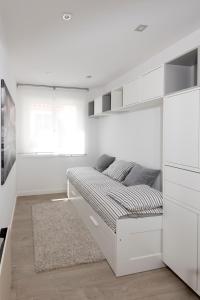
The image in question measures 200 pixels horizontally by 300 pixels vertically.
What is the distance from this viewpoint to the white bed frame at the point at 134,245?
2268 mm

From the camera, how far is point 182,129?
2.08m

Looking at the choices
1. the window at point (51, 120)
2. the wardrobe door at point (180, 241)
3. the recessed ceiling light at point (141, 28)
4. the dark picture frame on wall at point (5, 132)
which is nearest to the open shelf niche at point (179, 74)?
the recessed ceiling light at point (141, 28)

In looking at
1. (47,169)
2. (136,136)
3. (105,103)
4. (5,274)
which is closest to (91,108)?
(105,103)

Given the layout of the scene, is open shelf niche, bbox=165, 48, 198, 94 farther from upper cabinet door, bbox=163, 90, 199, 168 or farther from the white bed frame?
the white bed frame

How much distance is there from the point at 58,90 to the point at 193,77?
11.8 ft

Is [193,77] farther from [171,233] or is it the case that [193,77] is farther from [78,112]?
[78,112]

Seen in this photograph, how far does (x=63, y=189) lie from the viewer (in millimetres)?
5543

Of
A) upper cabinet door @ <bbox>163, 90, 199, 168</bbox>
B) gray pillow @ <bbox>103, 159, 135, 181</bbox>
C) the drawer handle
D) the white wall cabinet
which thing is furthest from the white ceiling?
the drawer handle

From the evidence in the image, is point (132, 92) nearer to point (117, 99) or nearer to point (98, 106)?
point (117, 99)

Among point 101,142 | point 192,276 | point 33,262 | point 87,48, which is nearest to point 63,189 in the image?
point 101,142

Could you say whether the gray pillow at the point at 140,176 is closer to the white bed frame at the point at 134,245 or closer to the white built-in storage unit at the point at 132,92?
the white bed frame at the point at 134,245

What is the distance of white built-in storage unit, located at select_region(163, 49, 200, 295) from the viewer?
1.93 m

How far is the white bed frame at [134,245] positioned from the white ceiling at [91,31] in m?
1.93

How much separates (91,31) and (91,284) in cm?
254
